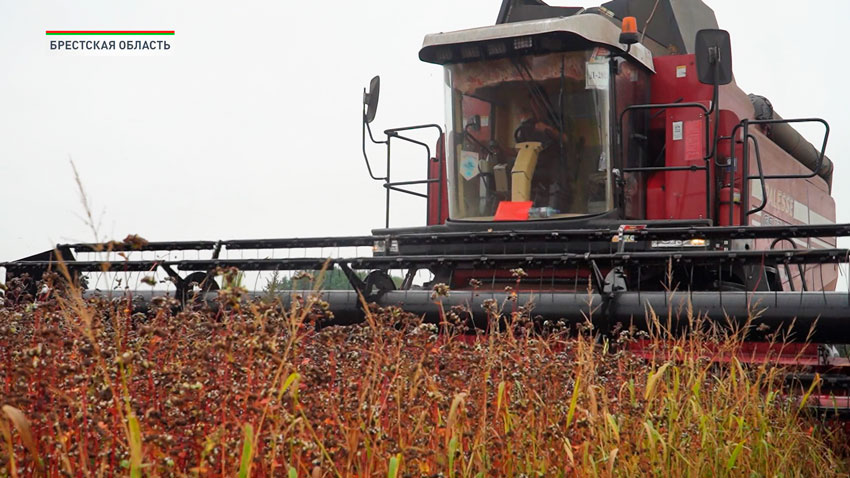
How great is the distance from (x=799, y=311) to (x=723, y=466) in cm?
139

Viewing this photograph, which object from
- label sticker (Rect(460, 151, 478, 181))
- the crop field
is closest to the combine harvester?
label sticker (Rect(460, 151, 478, 181))

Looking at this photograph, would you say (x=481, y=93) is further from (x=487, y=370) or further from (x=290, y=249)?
(x=487, y=370)

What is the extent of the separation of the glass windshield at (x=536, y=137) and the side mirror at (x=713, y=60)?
975 mm

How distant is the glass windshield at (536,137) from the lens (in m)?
6.52

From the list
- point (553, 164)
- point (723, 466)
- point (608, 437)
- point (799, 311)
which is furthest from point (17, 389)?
point (553, 164)

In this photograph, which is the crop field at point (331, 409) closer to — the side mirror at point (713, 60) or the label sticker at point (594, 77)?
the side mirror at point (713, 60)

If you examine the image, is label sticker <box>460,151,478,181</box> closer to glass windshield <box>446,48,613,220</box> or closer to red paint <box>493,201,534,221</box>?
glass windshield <box>446,48,613,220</box>

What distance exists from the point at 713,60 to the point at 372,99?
2479 millimetres

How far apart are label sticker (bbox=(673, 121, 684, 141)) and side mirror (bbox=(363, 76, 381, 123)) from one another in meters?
2.18

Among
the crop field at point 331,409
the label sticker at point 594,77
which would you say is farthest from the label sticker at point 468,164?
the crop field at point 331,409

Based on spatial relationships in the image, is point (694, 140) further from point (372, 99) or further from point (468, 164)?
point (372, 99)

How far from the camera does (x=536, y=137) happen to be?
668 cm

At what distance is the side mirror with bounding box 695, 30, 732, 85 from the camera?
18.5 feet

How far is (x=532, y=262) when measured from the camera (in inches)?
188
